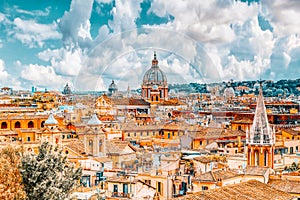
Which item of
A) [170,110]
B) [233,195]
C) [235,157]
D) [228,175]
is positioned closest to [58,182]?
[233,195]

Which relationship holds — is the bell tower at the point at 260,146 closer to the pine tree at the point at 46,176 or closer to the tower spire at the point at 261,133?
the tower spire at the point at 261,133

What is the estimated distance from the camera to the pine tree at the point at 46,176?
7.66m

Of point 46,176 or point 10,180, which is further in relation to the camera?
point 10,180

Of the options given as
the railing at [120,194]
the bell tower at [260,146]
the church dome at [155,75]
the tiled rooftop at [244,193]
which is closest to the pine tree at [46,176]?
the tiled rooftop at [244,193]

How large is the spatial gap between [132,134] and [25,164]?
15.6 metres

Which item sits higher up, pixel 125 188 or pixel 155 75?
pixel 155 75

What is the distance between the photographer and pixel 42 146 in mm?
8125

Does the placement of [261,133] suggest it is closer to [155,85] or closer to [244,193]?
[244,193]

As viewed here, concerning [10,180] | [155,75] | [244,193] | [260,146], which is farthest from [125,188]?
[155,75]

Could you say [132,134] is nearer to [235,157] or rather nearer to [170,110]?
[235,157]

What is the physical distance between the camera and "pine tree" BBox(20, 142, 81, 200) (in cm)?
766

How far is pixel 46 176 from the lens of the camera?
782cm

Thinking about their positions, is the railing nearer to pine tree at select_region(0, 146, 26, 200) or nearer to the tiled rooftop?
the tiled rooftop

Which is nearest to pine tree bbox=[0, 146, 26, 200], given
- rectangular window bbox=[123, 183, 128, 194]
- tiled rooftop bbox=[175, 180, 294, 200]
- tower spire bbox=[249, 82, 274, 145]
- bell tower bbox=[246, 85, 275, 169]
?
tiled rooftop bbox=[175, 180, 294, 200]
